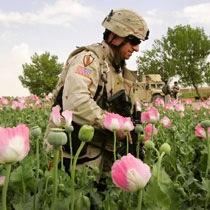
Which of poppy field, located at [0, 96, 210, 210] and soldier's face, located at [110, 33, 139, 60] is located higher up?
soldier's face, located at [110, 33, 139, 60]

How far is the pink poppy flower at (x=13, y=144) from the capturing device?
1274mm

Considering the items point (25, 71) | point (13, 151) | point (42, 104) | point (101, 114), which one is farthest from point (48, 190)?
point (25, 71)

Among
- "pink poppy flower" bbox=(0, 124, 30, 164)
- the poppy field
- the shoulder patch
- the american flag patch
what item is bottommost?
the poppy field

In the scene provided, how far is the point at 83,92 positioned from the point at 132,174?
1403 millimetres

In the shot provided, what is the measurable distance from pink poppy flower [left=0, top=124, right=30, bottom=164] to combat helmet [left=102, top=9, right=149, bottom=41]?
1684 mm

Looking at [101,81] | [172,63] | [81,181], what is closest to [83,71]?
[101,81]

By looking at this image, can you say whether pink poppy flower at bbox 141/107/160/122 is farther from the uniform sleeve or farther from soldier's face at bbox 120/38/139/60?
soldier's face at bbox 120/38/139/60

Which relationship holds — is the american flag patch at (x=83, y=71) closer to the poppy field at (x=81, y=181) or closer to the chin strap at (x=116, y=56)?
the chin strap at (x=116, y=56)

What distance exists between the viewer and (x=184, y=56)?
4397cm

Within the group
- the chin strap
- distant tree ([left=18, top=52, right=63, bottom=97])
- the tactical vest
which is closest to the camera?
the tactical vest

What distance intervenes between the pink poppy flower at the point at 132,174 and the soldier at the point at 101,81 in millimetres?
1265

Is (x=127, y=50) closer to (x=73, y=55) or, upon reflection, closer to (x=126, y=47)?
(x=126, y=47)

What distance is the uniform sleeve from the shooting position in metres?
2.62

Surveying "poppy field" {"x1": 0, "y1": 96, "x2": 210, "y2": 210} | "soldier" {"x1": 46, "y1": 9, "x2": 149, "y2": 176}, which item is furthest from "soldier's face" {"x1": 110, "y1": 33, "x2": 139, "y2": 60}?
"poppy field" {"x1": 0, "y1": 96, "x2": 210, "y2": 210}
